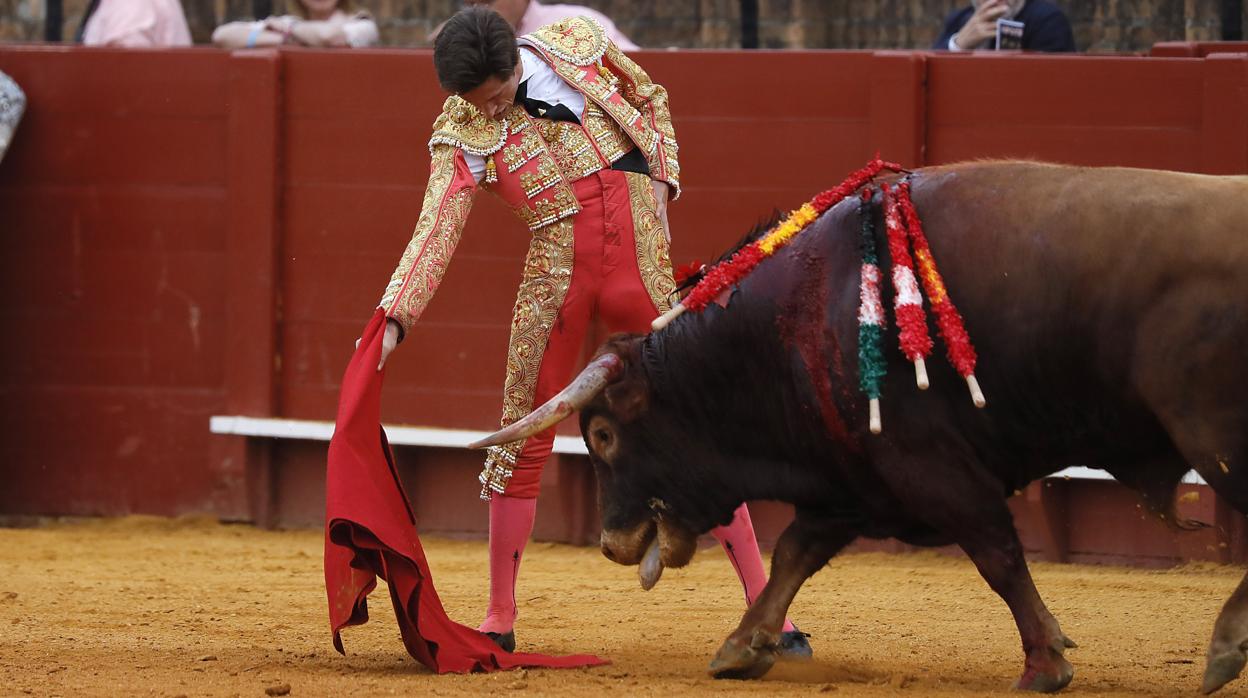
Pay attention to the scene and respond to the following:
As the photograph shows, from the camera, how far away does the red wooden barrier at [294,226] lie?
6.05 meters

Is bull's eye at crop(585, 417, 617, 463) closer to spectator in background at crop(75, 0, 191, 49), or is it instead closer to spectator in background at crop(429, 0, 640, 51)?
spectator in background at crop(429, 0, 640, 51)

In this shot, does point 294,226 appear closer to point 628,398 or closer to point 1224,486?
point 628,398

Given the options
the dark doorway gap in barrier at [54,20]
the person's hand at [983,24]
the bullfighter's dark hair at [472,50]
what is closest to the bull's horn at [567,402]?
the bullfighter's dark hair at [472,50]

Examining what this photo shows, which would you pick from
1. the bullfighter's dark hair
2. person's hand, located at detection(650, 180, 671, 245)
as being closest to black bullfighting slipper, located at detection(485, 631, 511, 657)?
person's hand, located at detection(650, 180, 671, 245)

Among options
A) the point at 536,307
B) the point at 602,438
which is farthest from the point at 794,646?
the point at 536,307

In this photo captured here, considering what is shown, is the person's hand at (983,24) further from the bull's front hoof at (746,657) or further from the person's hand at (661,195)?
the bull's front hoof at (746,657)

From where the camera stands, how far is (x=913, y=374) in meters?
3.78

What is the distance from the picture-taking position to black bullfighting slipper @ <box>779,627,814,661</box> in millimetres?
4281

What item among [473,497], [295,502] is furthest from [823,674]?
[295,502]

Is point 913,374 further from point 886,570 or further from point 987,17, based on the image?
point 987,17

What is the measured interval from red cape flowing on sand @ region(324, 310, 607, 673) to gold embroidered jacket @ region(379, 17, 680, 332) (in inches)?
7.4

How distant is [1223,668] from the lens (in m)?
3.61

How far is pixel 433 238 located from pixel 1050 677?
157 cm

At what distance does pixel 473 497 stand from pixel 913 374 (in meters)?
2.99
